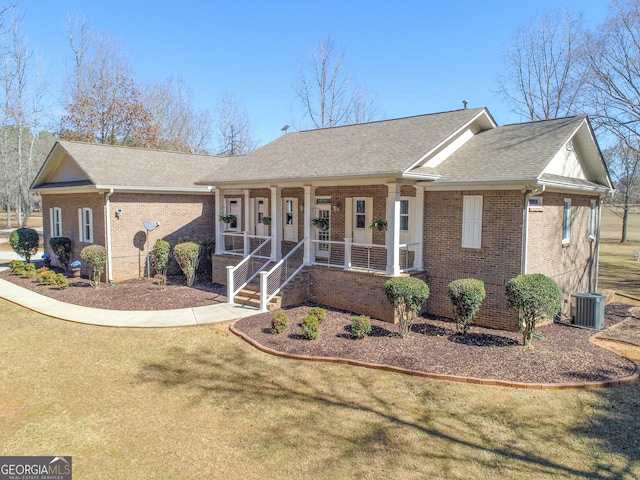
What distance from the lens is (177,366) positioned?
8.66 m

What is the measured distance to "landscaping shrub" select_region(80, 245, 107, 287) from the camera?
51.3 ft

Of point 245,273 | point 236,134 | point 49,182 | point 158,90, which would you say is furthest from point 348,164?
point 158,90

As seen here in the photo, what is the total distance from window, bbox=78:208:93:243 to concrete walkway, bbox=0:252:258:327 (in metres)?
4.46

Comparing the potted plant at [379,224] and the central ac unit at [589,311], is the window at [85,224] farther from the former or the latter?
the central ac unit at [589,311]

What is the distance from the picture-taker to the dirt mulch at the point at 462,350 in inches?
329

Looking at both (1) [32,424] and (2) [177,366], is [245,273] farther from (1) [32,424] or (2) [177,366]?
(1) [32,424]

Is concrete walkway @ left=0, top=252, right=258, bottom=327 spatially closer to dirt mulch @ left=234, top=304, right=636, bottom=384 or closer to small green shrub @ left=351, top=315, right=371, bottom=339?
dirt mulch @ left=234, top=304, right=636, bottom=384

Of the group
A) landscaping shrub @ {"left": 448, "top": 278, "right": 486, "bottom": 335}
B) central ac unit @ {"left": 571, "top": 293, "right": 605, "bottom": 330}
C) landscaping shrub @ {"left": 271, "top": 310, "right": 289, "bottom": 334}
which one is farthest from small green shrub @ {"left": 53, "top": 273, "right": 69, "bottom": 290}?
central ac unit @ {"left": 571, "top": 293, "right": 605, "bottom": 330}

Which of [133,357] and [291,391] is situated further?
[133,357]

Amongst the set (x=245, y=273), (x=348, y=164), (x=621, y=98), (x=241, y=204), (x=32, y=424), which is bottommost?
(x=32, y=424)

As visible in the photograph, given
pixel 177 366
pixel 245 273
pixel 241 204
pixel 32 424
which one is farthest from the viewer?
pixel 241 204

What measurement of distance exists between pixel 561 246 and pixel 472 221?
341cm

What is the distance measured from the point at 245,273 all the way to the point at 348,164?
5.00 meters

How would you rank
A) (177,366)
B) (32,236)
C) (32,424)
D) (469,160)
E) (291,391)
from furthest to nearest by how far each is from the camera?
1. (32,236)
2. (469,160)
3. (177,366)
4. (291,391)
5. (32,424)
